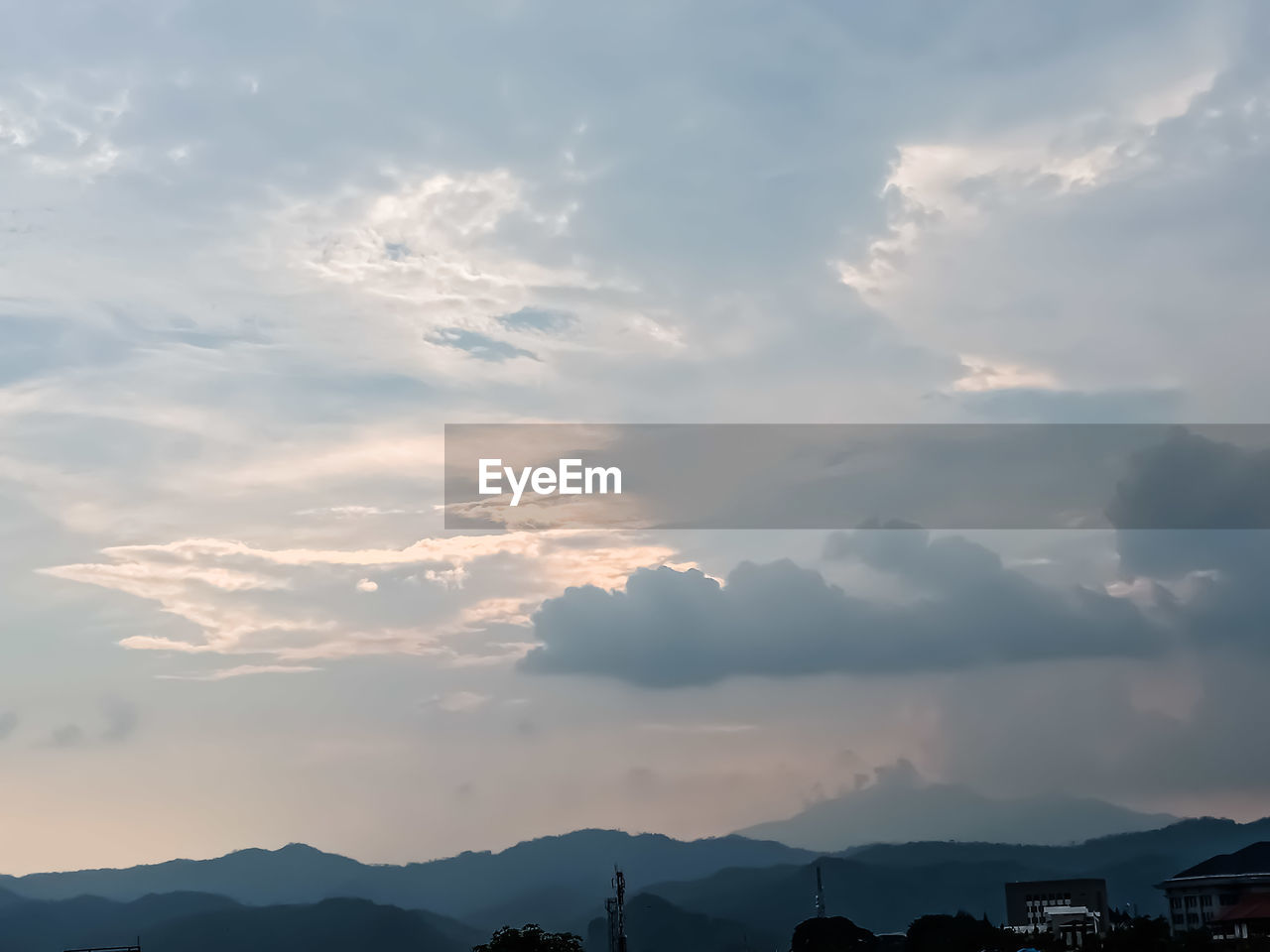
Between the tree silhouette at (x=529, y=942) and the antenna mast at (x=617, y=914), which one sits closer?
the tree silhouette at (x=529, y=942)

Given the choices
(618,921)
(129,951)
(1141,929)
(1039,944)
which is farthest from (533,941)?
(1039,944)

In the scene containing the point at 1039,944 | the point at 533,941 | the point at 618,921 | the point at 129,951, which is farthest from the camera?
the point at 1039,944

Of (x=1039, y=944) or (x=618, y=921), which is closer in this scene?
(x=618, y=921)

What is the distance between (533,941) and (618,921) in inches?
815

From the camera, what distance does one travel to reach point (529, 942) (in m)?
125

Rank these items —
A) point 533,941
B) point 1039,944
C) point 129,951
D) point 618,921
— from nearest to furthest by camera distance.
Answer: point 533,941 < point 129,951 < point 618,921 < point 1039,944

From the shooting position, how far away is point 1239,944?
140875mm

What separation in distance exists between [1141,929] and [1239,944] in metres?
13.7

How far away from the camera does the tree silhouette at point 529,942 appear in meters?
123

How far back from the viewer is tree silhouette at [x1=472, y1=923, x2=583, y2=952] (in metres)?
123

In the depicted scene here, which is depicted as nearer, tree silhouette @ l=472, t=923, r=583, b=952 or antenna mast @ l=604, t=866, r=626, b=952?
tree silhouette @ l=472, t=923, r=583, b=952

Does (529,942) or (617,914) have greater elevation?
(617,914)

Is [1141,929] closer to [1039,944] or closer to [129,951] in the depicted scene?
[1039,944]

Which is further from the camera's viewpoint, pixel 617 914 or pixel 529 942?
pixel 617 914
